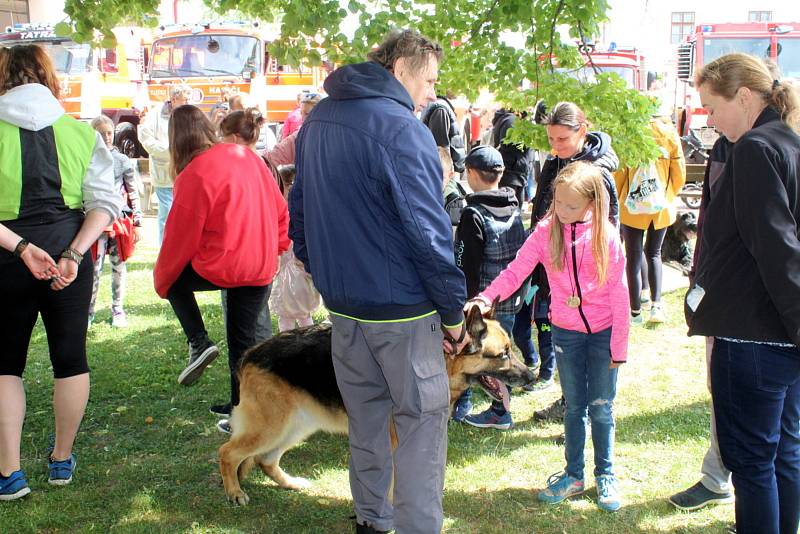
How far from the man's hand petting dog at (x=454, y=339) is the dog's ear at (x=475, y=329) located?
222 millimetres

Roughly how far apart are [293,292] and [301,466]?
5.91 ft

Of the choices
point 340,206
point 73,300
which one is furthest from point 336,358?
point 73,300

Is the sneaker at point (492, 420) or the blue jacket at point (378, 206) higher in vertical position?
the blue jacket at point (378, 206)

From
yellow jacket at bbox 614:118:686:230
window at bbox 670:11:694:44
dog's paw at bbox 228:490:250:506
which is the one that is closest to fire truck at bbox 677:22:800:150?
yellow jacket at bbox 614:118:686:230

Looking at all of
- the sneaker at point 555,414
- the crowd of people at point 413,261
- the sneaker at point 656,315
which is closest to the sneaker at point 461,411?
the crowd of people at point 413,261

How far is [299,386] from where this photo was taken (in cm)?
358

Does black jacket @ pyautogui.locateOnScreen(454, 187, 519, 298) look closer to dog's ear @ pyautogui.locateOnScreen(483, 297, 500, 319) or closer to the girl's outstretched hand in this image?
dog's ear @ pyautogui.locateOnScreen(483, 297, 500, 319)

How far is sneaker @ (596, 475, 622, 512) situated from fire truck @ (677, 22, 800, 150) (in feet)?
42.5

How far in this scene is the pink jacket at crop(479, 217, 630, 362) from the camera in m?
3.37

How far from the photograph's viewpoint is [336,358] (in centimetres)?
300

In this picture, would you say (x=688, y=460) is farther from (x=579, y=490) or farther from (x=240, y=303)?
(x=240, y=303)

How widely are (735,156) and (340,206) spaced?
135 centimetres

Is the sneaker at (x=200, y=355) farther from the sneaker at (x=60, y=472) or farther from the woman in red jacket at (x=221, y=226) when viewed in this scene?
the sneaker at (x=60, y=472)

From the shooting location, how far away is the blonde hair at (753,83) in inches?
100
